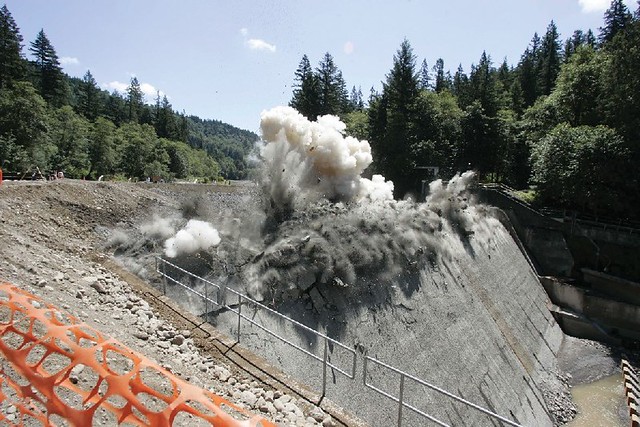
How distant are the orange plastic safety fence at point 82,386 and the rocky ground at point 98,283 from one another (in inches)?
9.6

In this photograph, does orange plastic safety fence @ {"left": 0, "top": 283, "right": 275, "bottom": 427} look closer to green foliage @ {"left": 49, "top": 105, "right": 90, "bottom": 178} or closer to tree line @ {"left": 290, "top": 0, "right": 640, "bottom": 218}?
tree line @ {"left": 290, "top": 0, "right": 640, "bottom": 218}

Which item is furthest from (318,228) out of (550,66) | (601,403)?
(550,66)

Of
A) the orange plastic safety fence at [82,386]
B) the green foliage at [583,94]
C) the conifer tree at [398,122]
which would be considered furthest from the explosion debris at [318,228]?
the green foliage at [583,94]

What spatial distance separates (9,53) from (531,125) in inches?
2153

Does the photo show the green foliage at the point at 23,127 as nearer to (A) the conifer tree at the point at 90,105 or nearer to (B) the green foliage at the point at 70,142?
Answer: (B) the green foliage at the point at 70,142

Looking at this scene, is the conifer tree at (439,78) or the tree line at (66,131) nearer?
the tree line at (66,131)

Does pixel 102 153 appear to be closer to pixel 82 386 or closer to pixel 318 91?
pixel 318 91

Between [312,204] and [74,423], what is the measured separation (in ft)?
41.4

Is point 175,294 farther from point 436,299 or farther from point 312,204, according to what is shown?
point 436,299

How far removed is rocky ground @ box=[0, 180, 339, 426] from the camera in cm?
620

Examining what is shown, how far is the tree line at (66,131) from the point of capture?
95.7ft

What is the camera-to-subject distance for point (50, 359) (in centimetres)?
559

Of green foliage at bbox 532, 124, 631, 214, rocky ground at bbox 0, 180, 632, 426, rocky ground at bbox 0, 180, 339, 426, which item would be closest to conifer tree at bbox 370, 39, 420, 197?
green foliage at bbox 532, 124, 631, 214

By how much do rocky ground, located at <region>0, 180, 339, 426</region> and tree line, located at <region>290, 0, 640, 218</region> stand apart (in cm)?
2392
